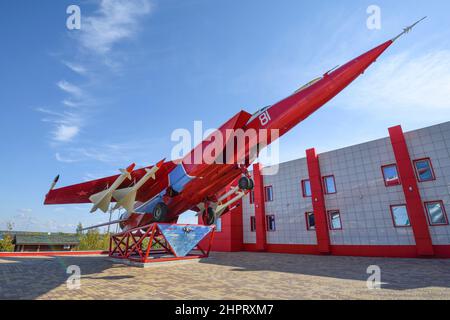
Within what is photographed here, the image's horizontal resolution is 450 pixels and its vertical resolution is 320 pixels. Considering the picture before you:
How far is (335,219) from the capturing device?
17906 millimetres

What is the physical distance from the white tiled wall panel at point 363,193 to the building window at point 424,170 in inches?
9.3

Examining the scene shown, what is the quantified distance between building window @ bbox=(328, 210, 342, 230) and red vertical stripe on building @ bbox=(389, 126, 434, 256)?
4.50 metres

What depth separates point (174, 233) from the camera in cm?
1242

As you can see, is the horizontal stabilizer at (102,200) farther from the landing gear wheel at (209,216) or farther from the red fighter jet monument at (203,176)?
the landing gear wheel at (209,216)

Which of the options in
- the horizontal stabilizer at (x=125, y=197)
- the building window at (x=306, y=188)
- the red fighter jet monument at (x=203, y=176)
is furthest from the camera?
the building window at (x=306, y=188)

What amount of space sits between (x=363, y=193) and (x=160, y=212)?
14.7 meters

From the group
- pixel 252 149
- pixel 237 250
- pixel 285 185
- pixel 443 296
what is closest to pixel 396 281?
pixel 443 296

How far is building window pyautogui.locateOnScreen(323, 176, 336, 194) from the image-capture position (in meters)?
18.4

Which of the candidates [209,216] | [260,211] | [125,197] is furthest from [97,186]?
[260,211]

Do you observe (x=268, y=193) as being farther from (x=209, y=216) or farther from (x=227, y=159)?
A: (x=227, y=159)

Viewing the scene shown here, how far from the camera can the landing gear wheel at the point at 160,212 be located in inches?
480

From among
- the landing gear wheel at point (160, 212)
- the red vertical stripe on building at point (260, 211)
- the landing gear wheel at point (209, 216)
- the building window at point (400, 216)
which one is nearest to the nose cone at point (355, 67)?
the landing gear wheel at point (209, 216)

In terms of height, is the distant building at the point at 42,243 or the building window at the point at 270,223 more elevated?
the building window at the point at 270,223

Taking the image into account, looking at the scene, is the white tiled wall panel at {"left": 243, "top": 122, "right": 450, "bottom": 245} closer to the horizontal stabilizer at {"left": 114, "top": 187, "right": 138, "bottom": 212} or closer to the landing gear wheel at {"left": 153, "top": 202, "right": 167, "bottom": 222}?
the landing gear wheel at {"left": 153, "top": 202, "right": 167, "bottom": 222}
